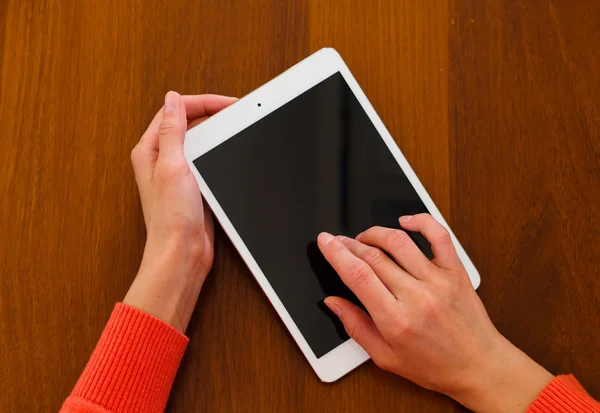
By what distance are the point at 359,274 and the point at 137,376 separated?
0.75ft

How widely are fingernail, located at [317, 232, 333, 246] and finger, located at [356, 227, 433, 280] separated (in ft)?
0.16

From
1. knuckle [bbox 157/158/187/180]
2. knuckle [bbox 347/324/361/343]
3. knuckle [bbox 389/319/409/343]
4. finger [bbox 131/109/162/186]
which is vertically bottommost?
knuckle [bbox 389/319/409/343]

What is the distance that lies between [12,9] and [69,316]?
1.15ft

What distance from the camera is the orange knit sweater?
478 millimetres

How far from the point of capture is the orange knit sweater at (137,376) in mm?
478

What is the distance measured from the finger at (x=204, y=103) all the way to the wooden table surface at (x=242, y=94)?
29mm

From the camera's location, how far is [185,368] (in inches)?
21.1

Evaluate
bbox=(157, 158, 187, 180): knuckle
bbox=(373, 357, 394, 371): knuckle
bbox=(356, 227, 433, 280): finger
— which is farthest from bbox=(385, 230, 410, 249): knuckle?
bbox=(157, 158, 187, 180): knuckle

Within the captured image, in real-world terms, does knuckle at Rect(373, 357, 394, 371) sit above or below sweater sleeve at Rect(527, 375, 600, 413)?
above

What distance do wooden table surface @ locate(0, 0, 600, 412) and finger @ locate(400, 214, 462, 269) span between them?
0.06m

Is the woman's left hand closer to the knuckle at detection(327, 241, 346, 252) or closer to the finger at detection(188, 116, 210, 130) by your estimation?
the finger at detection(188, 116, 210, 130)

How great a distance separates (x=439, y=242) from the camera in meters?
0.50

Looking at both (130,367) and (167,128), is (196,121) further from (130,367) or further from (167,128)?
(130,367)

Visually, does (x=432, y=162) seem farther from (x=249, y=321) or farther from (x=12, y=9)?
(x=12, y=9)
